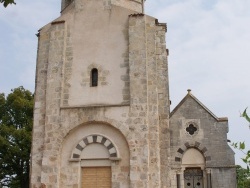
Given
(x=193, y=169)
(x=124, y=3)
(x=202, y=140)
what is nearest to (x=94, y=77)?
(x=124, y=3)

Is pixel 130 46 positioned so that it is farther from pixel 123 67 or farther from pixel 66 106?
pixel 66 106

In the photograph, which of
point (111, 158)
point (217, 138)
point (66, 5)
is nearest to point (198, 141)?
point (217, 138)

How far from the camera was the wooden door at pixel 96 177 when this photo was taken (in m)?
14.0

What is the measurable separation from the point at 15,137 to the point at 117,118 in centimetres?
1396

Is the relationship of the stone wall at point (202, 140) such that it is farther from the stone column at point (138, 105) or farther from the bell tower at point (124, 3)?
the bell tower at point (124, 3)

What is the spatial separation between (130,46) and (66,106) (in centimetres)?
363

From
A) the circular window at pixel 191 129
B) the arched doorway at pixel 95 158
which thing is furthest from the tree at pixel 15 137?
the circular window at pixel 191 129

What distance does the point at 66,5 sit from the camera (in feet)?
59.8

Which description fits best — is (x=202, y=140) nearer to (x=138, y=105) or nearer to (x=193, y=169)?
(x=193, y=169)

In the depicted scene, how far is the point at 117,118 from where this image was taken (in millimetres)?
14438

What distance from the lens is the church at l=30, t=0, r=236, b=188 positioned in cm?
1404

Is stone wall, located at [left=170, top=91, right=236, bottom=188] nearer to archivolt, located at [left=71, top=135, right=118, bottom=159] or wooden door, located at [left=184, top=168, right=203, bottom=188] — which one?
wooden door, located at [left=184, top=168, right=203, bottom=188]

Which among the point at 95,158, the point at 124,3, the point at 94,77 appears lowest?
the point at 95,158

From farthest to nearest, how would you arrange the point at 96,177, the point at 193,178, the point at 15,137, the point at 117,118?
the point at 15,137 → the point at 193,178 → the point at 117,118 → the point at 96,177
